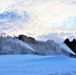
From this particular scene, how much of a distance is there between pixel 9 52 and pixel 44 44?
16184 mm

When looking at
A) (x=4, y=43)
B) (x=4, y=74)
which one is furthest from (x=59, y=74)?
(x=4, y=43)

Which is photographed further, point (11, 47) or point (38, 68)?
point (11, 47)

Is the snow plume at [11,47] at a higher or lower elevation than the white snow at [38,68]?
higher

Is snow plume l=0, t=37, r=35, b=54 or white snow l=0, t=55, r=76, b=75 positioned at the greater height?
snow plume l=0, t=37, r=35, b=54

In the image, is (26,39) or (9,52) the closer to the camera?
(9,52)

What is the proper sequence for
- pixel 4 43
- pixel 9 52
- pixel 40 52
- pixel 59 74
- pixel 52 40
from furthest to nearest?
pixel 52 40
pixel 40 52
pixel 4 43
pixel 9 52
pixel 59 74

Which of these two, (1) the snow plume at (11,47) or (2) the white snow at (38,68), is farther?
(1) the snow plume at (11,47)

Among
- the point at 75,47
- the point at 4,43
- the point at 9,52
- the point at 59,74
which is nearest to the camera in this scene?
the point at 59,74

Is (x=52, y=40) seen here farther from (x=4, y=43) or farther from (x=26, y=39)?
(x=4, y=43)

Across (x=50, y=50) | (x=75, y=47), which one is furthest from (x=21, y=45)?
(x=75, y=47)

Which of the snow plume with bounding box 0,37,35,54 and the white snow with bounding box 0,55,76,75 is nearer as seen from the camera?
the white snow with bounding box 0,55,76,75

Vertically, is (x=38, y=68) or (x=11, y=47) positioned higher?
(x=11, y=47)

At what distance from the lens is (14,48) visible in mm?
42312

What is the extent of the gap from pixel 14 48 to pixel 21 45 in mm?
1918
